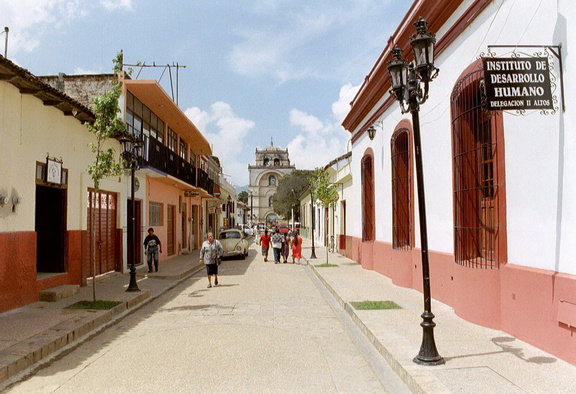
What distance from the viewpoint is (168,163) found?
1984cm

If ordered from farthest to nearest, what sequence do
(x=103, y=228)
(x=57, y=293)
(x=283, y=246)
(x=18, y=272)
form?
(x=283, y=246), (x=103, y=228), (x=57, y=293), (x=18, y=272)

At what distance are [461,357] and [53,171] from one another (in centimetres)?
946

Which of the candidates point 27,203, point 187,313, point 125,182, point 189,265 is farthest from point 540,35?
point 189,265

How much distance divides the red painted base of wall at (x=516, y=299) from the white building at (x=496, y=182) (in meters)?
0.02

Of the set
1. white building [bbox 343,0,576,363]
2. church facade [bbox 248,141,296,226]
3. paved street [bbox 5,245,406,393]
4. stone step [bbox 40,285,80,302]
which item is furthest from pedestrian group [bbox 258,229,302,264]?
church facade [bbox 248,141,296,226]

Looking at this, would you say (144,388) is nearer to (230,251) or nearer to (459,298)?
(459,298)

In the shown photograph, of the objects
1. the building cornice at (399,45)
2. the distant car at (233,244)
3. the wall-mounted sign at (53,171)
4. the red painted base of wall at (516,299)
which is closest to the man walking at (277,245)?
the distant car at (233,244)

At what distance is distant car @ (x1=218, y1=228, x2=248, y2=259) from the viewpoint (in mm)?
23312

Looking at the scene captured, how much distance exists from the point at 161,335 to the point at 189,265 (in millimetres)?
11755

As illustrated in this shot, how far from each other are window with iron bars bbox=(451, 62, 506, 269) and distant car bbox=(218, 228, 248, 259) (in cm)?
1596

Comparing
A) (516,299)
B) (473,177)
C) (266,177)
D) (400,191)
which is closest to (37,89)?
(473,177)

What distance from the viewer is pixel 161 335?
7.56 m

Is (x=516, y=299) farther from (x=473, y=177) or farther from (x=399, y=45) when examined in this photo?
(x=399, y=45)

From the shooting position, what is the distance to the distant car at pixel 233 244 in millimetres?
23312
